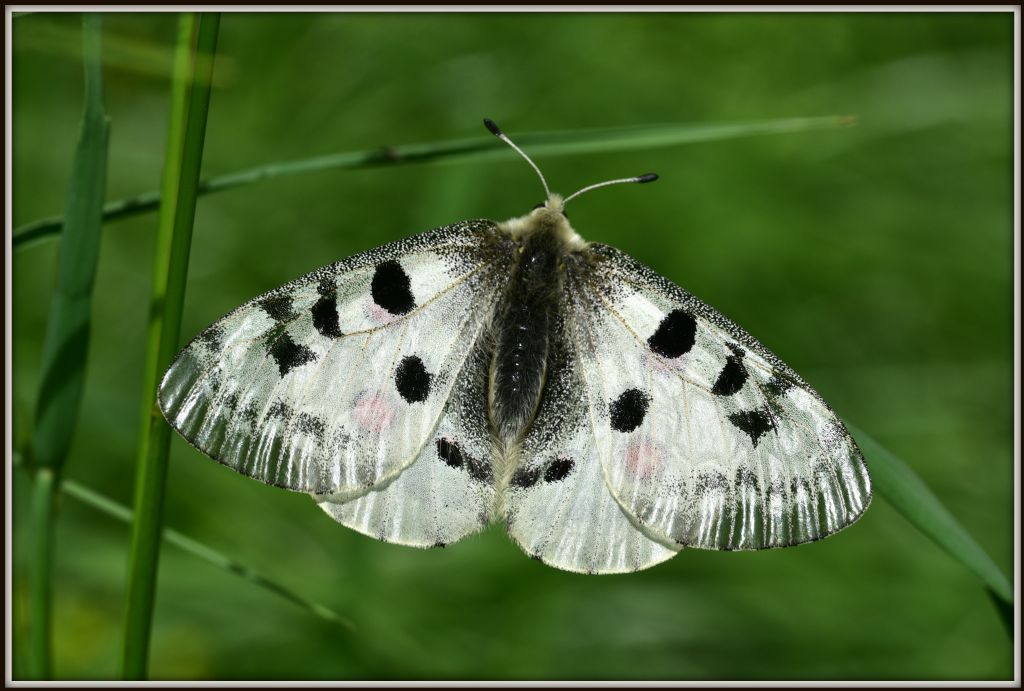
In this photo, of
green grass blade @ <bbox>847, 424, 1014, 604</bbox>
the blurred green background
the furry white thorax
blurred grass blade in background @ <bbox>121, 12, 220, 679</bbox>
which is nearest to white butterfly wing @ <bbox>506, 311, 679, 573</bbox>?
the furry white thorax

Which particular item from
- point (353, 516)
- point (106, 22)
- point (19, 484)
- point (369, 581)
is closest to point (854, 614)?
point (369, 581)

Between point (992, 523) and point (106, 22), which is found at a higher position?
point (106, 22)

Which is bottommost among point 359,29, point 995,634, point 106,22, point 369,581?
point 995,634

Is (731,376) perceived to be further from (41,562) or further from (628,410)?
(41,562)

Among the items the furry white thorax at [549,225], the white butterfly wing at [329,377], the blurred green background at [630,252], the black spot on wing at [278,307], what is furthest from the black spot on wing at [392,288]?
the blurred green background at [630,252]

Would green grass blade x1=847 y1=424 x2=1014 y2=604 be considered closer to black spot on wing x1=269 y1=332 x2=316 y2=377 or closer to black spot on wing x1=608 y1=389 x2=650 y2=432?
black spot on wing x1=608 y1=389 x2=650 y2=432

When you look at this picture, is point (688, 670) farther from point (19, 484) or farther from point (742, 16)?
point (742, 16)

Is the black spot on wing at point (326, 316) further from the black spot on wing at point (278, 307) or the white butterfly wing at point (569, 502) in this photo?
the white butterfly wing at point (569, 502)
